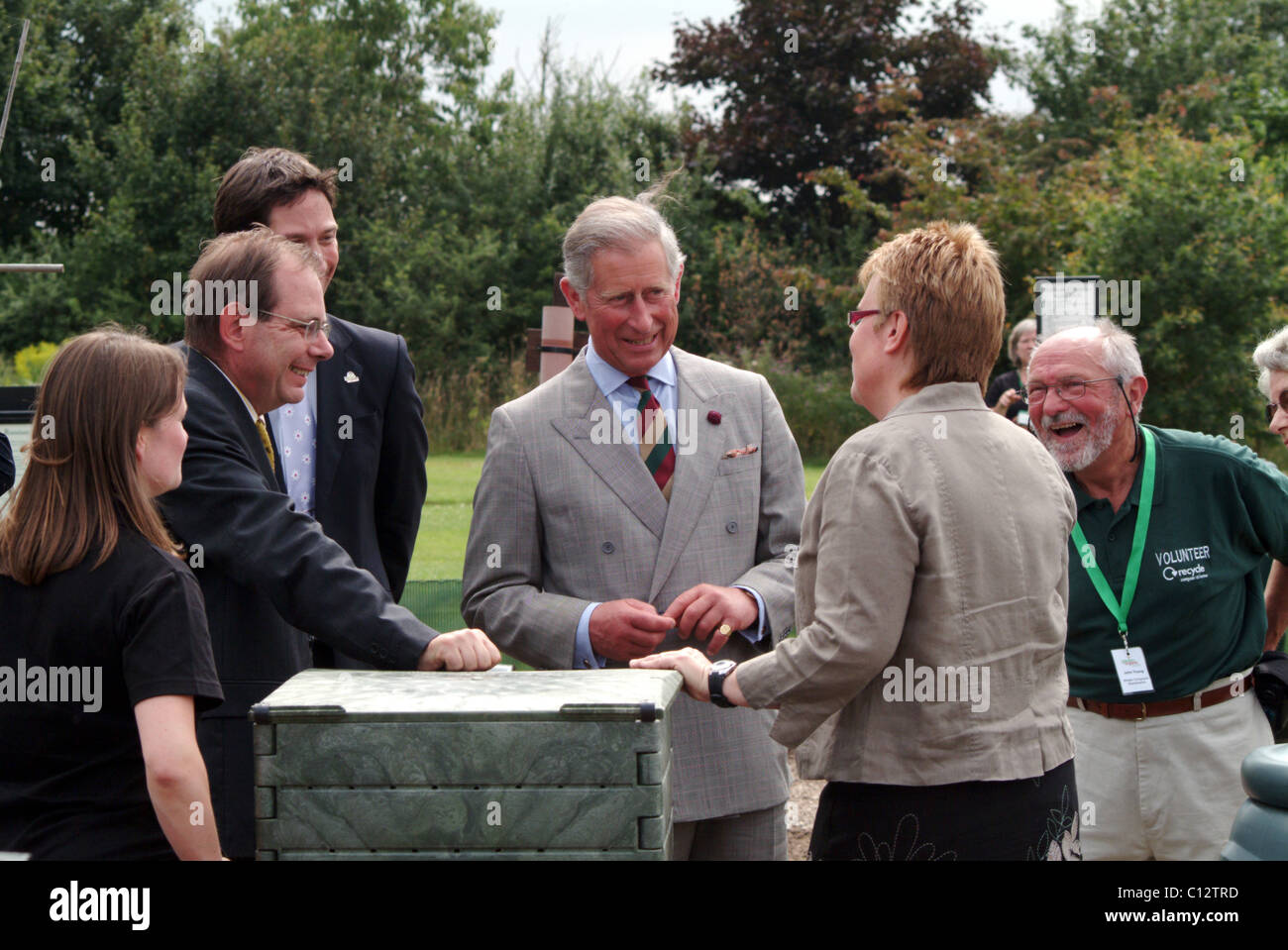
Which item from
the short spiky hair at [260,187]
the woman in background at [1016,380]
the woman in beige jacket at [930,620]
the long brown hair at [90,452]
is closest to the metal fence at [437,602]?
the short spiky hair at [260,187]

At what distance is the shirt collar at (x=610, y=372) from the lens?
A: 3197 mm

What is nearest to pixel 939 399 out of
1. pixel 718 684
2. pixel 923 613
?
pixel 923 613

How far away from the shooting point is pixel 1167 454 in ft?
12.4

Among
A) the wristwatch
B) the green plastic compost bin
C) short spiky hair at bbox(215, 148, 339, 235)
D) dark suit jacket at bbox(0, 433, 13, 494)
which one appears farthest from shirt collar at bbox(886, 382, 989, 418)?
dark suit jacket at bbox(0, 433, 13, 494)

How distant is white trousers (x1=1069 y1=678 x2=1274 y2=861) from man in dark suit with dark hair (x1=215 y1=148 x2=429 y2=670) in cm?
185

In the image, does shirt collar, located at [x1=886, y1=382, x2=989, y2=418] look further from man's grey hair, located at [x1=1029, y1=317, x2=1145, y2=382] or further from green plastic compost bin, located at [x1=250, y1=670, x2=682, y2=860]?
man's grey hair, located at [x1=1029, y1=317, x2=1145, y2=382]

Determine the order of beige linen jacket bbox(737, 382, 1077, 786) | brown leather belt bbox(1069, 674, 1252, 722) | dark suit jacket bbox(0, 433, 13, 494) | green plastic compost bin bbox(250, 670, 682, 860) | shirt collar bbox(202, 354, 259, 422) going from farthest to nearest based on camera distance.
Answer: dark suit jacket bbox(0, 433, 13, 494), brown leather belt bbox(1069, 674, 1252, 722), shirt collar bbox(202, 354, 259, 422), beige linen jacket bbox(737, 382, 1077, 786), green plastic compost bin bbox(250, 670, 682, 860)

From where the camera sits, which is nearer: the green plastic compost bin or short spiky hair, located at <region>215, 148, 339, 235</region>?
the green plastic compost bin

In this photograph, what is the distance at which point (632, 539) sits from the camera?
3086 mm

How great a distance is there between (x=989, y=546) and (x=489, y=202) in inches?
925

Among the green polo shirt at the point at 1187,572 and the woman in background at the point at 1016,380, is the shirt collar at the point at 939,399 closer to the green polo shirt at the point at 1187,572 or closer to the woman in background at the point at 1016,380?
the green polo shirt at the point at 1187,572

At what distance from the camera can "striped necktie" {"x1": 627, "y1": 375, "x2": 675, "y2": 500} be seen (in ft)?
10.4

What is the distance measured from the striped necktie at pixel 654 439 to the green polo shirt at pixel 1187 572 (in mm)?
1266
